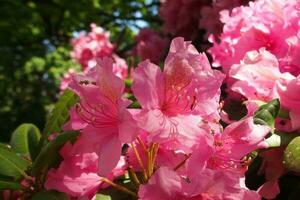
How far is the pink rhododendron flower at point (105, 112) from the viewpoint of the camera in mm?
872

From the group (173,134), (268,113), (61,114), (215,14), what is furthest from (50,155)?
(215,14)

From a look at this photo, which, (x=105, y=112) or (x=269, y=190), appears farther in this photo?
(x=269, y=190)

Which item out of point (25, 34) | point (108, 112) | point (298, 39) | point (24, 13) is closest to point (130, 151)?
point (108, 112)

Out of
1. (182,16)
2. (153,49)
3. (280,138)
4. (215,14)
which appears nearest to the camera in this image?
(280,138)

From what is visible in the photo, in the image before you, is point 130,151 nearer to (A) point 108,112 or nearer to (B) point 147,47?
(A) point 108,112

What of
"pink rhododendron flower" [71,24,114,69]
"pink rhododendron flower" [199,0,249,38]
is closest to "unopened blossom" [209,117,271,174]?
"pink rhododendron flower" [199,0,249,38]

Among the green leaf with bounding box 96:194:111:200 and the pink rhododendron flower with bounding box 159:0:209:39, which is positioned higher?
the pink rhododendron flower with bounding box 159:0:209:39

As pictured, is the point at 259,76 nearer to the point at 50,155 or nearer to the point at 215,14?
the point at 50,155

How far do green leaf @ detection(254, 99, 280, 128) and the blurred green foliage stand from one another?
381cm

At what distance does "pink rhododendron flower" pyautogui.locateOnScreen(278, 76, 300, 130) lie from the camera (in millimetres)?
1090

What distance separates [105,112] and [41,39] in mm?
6705

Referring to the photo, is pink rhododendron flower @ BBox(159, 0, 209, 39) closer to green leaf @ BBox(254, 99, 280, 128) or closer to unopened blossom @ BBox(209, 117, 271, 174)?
green leaf @ BBox(254, 99, 280, 128)

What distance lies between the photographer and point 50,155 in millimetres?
1072

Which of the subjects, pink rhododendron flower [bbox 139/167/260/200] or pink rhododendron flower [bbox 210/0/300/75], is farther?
pink rhododendron flower [bbox 210/0/300/75]
